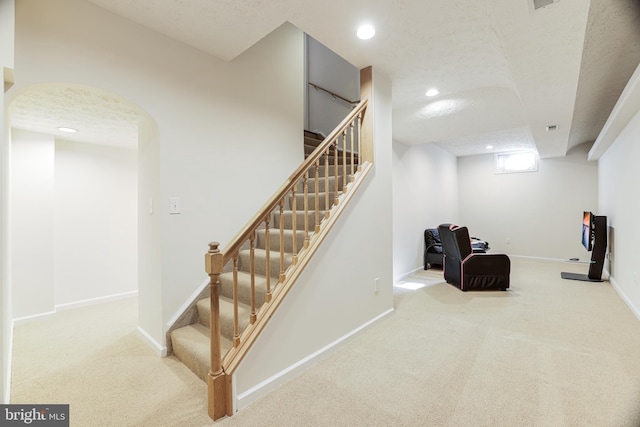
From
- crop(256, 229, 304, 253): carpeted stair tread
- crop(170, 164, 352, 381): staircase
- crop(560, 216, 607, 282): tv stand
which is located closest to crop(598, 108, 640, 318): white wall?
crop(560, 216, 607, 282): tv stand

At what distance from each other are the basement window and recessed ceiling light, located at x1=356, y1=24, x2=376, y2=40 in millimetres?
6444

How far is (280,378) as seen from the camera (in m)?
2.00

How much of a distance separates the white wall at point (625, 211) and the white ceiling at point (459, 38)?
0.69 metres

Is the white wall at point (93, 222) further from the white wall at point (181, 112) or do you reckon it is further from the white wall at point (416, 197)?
the white wall at point (416, 197)

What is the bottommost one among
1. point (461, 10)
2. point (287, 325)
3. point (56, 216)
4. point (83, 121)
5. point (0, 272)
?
point (287, 325)

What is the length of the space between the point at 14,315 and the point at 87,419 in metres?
2.40

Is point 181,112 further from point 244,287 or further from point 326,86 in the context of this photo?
point 326,86

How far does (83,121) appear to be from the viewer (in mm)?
2850

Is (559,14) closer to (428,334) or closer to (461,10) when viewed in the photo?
(461,10)

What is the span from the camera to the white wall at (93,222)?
3.59m

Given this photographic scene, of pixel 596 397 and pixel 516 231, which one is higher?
pixel 516 231

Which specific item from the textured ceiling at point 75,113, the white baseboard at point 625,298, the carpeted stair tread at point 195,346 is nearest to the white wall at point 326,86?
the textured ceiling at point 75,113

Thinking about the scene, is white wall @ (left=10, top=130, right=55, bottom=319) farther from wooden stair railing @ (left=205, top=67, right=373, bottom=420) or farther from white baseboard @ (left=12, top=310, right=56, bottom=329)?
wooden stair railing @ (left=205, top=67, right=373, bottom=420)

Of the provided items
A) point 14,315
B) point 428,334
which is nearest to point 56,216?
point 14,315
